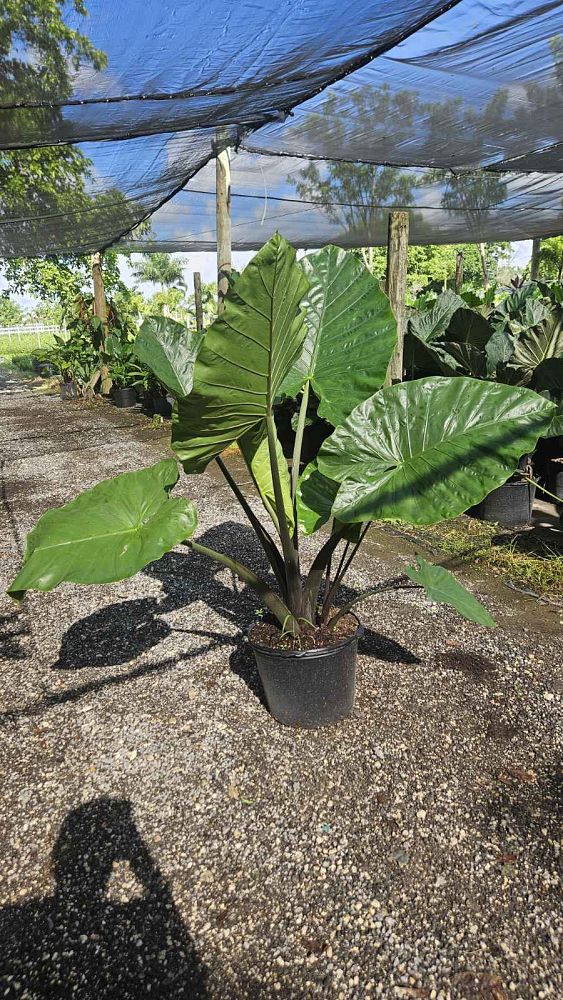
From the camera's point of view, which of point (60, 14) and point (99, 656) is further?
point (60, 14)

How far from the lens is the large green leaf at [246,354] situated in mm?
1082

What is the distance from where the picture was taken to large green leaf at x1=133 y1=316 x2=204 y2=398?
6.27ft

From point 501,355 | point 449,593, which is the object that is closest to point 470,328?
point 501,355

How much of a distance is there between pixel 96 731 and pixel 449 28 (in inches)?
134

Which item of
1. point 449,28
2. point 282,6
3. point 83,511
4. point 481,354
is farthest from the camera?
point 481,354

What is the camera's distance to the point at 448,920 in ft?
3.95

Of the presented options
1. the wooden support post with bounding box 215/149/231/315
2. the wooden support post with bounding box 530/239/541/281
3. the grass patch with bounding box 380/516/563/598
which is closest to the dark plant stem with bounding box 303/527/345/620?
the grass patch with bounding box 380/516/563/598

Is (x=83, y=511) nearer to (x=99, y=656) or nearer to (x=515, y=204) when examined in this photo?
(x=99, y=656)

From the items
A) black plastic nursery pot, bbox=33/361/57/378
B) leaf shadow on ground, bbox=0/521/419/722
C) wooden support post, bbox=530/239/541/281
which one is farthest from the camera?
black plastic nursery pot, bbox=33/361/57/378

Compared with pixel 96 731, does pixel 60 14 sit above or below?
above

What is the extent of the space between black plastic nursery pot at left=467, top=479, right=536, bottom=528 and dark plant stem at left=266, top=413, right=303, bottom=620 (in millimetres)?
1917

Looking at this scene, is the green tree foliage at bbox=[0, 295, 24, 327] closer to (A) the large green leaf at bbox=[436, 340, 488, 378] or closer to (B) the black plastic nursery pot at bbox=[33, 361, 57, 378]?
(B) the black plastic nursery pot at bbox=[33, 361, 57, 378]

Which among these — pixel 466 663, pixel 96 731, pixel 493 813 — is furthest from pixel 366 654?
pixel 96 731

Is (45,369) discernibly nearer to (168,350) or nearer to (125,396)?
(125,396)
